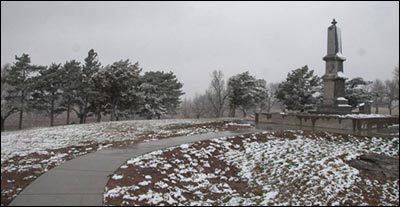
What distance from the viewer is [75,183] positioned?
19.1 ft

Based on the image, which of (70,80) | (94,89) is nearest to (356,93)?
(94,89)

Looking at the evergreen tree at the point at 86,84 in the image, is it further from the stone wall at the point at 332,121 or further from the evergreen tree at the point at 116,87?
the stone wall at the point at 332,121

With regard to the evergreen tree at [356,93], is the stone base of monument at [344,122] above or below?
below

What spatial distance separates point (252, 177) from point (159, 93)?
2945cm

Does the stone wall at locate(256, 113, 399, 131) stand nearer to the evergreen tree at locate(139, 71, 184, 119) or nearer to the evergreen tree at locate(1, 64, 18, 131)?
the evergreen tree at locate(1, 64, 18, 131)

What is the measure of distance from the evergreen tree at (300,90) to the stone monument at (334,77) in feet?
41.5

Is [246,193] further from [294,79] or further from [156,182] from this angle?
[294,79]

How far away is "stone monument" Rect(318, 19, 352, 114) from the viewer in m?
19.5

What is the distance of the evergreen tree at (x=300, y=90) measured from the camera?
109 ft

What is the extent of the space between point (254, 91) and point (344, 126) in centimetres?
2302

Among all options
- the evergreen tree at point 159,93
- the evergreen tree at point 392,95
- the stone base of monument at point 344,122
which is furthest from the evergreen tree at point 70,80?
the evergreen tree at point 392,95

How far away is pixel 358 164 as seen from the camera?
8242 millimetres

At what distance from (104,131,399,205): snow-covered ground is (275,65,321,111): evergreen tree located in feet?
74.6

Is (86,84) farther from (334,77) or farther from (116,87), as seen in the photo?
(334,77)
